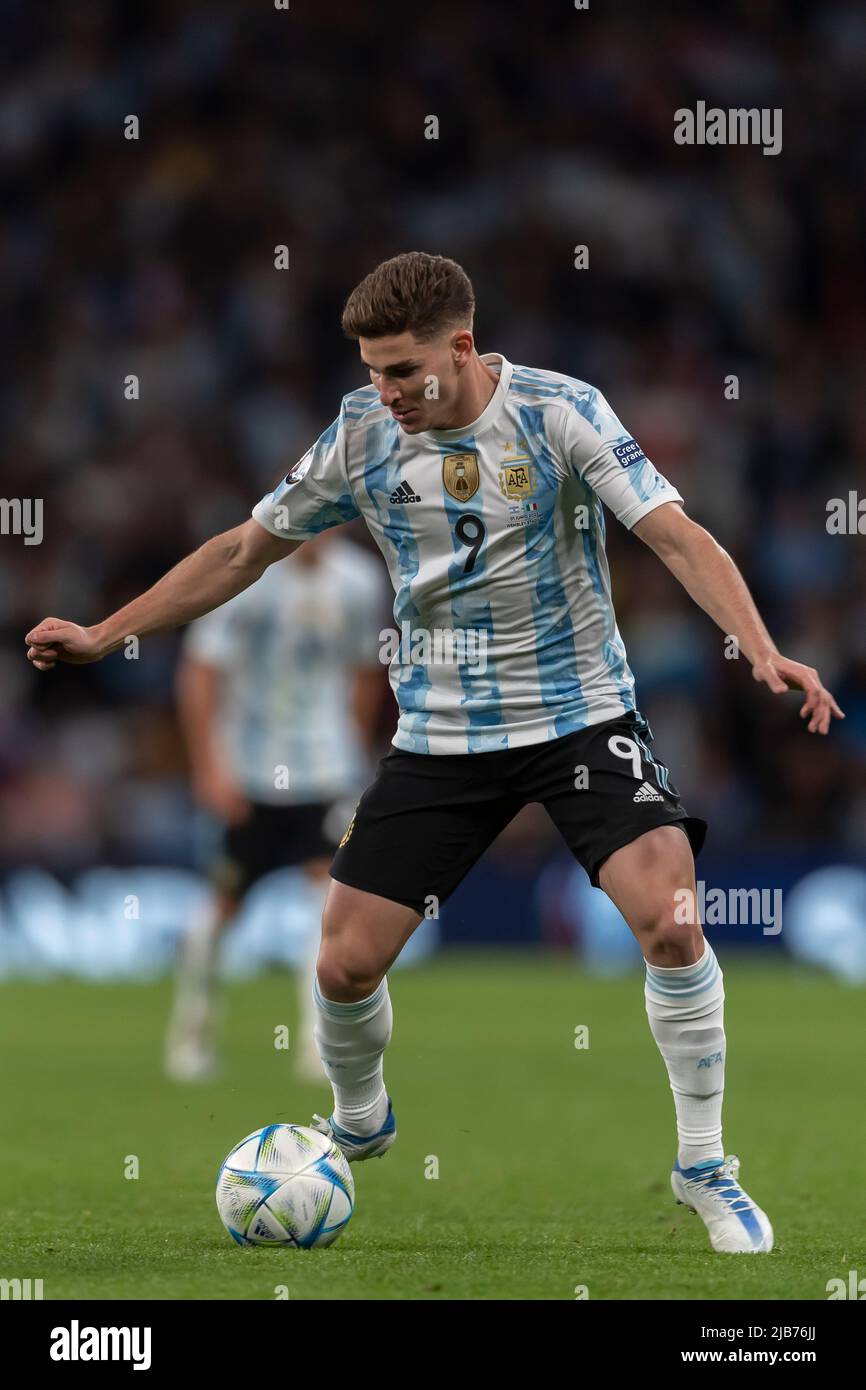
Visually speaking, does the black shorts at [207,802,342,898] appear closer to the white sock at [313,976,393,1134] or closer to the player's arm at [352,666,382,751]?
the player's arm at [352,666,382,751]

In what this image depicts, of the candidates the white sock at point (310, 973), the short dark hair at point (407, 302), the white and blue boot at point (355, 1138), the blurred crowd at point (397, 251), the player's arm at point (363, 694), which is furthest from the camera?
the blurred crowd at point (397, 251)

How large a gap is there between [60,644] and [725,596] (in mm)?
1624

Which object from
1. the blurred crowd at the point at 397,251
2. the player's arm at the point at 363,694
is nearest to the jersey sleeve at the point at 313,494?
the player's arm at the point at 363,694

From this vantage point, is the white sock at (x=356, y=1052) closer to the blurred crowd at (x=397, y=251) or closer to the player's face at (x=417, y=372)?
the player's face at (x=417, y=372)

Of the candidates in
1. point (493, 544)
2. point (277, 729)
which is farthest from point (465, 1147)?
point (277, 729)

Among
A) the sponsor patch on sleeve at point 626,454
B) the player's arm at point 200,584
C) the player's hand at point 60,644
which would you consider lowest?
the player's hand at point 60,644

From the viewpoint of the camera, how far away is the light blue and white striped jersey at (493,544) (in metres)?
5.11

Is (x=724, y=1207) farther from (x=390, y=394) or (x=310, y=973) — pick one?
(x=310, y=973)

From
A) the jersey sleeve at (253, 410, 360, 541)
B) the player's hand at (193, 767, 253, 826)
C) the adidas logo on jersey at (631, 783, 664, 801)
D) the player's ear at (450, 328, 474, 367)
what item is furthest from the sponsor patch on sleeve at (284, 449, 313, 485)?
the player's hand at (193, 767, 253, 826)

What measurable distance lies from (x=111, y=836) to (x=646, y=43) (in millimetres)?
8294

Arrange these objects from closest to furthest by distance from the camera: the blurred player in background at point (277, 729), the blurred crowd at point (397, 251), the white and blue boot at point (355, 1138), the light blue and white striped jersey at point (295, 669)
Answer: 1. the white and blue boot at point (355, 1138)
2. the blurred player in background at point (277, 729)
3. the light blue and white striped jersey at point (295, 669)
4. the blurred crowd at point (397, 251)

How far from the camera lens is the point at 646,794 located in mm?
5059
